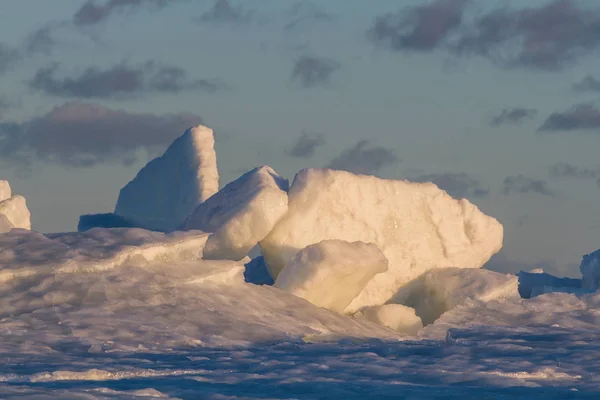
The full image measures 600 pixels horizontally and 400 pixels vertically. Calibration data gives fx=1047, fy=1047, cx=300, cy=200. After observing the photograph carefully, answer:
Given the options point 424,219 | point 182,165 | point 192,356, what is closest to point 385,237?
point 424,219

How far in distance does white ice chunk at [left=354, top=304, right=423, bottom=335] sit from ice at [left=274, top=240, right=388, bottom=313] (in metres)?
0.74

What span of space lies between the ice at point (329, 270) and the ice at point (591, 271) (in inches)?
272

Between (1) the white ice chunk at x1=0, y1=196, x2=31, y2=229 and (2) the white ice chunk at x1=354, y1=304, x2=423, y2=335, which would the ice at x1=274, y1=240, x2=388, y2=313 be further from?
(1) the white ice chunk at x1=0, y1=196, x2=31, y2=229

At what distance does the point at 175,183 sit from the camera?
31359mm

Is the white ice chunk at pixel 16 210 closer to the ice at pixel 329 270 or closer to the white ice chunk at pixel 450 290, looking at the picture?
the ice at pixel 329 270

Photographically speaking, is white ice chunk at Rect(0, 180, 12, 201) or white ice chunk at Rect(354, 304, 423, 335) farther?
white ice chunk at Rect(0, 180, 12, 201)

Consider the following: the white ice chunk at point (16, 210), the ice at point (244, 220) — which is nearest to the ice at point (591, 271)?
the ice at point (244, 220)

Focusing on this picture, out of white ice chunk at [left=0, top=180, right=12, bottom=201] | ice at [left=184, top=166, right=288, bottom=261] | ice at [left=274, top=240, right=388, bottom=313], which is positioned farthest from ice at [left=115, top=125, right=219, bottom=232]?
ice at [left=274, top=240, right=388, bottom=313]

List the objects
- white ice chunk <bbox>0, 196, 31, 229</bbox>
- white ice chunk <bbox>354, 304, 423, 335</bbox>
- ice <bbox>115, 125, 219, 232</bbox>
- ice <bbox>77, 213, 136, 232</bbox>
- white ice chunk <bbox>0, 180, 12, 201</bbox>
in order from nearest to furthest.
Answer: white ice chunk <bbox>354, 304, 423, 335</bbox> → white ice chunk <bbox>0, 196, 31, 229</bbox> → white ice chunk <bbox>0, 180, 12, 201</bbox> → ice <bbox>77, 213, 136, 232</bbox> → ice <bbox>115, 125, 219, 232</bbox>

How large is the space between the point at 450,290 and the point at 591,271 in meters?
5.08

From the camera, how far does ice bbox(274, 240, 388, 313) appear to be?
17172 millimetres

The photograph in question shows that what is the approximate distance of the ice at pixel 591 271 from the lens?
888 inches

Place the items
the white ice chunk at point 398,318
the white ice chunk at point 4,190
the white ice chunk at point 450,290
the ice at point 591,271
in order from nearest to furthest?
the white ice chunk at point 398,318 < the white ice chunk at point 450,290 < the ice at point 591,271 < the white ice chunk at point 4,190

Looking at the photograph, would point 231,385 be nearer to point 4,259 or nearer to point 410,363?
point 410,363
